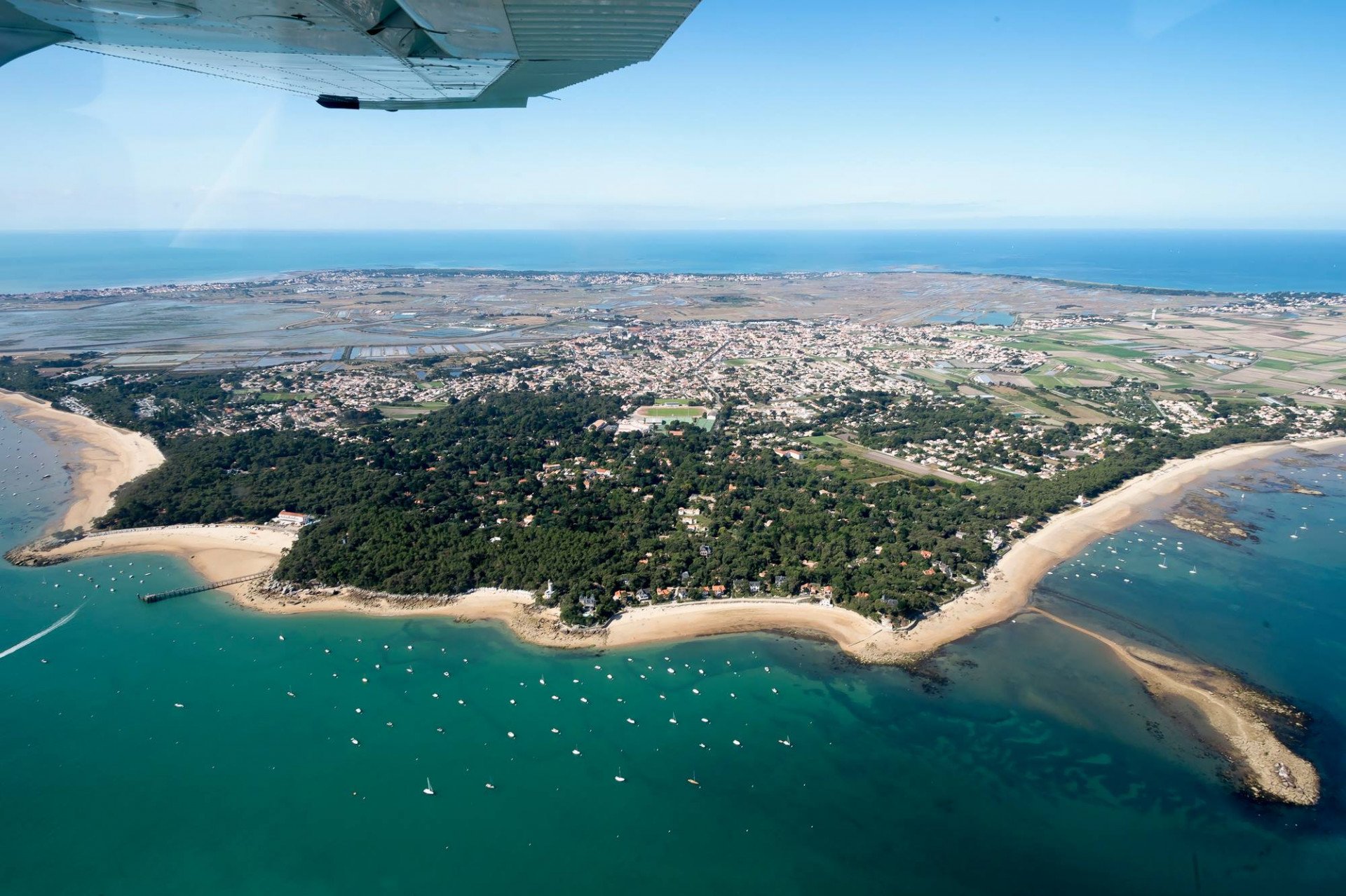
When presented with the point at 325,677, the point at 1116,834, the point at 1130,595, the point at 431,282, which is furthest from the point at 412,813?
the point at 431,282

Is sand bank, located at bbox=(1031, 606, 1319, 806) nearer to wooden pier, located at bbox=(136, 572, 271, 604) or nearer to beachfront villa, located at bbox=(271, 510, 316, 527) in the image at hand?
wooden pier, located at bbox=(136, 572, 271, 604)

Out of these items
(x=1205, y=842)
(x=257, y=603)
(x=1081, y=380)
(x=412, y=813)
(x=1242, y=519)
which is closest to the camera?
(x=1205, y=842)

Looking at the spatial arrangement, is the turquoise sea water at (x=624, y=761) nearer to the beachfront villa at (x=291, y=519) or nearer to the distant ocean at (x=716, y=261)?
the beachfront villa at (x=291, y=519)

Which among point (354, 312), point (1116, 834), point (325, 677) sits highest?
point (354, 312)

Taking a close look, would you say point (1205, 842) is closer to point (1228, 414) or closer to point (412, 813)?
point (412, 813)

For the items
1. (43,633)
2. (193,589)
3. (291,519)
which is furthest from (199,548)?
(43,633)

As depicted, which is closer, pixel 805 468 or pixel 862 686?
pixel 862 686

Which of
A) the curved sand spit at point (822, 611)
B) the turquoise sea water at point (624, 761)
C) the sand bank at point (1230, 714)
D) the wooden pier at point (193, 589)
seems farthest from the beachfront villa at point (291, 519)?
the sand bank at point (1230, 714)
